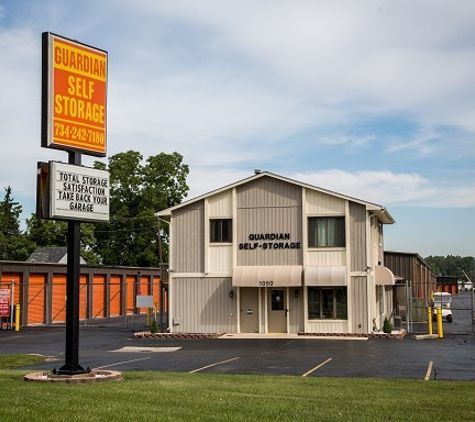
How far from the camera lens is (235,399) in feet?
44.0

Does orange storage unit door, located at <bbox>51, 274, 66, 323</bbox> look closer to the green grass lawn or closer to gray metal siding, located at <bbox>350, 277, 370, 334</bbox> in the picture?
gray metal siding, located at <bbox>350, 277, 370, 334</bbox>

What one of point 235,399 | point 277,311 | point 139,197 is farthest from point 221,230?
point 139,197

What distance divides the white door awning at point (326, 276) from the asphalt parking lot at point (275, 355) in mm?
2799

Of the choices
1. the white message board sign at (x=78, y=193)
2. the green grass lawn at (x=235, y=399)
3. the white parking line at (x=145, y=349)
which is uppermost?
the white message board sign at (x=78, y=193)

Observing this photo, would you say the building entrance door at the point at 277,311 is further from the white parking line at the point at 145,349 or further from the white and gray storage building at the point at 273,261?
the white parking line at the point at 145,349

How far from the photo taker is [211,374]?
19.6m

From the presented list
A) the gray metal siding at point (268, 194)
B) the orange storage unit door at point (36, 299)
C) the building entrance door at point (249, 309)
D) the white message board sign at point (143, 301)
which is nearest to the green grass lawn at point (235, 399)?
the building entrance door at point (249, 309)

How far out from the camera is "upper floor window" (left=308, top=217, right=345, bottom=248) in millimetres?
36625

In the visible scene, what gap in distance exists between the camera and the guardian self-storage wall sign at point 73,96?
16953 mm

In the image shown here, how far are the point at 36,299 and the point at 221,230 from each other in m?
16.8

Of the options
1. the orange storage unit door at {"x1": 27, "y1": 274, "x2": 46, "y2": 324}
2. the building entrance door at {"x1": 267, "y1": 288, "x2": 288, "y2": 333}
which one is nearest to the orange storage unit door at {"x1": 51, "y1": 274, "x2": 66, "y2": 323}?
the orange storage unit door at {"x1": 27, "y1": 274, "x2": 46, "y2": 324}

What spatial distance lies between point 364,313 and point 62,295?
23.6m

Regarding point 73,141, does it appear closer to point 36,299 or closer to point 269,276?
point 269,276

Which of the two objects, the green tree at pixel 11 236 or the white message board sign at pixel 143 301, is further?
the green tree at pixel 11 236
